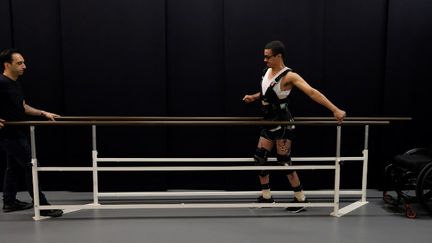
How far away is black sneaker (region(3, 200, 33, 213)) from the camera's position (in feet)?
10.5

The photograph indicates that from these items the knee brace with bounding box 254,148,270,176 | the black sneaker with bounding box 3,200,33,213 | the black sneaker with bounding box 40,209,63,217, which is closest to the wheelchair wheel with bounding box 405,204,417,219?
the knee brace with bounding box 254,148,270,176

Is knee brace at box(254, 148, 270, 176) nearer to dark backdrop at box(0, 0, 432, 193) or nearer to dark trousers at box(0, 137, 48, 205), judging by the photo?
dark backdrop at box(0, 0, 432, 193)

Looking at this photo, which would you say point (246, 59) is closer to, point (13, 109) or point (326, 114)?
point (326, 114)

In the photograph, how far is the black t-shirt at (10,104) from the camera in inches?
113

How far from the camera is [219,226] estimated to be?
2.90 meters

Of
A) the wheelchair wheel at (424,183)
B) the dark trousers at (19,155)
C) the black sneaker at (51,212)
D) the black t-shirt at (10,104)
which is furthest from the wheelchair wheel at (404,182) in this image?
the black t-shirt at (10,104)

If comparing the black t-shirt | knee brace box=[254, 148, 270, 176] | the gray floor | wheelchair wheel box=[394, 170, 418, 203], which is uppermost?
the black t-shirt

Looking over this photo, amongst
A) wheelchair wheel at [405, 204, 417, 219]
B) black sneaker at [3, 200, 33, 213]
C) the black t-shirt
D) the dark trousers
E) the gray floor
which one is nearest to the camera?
the gray floor

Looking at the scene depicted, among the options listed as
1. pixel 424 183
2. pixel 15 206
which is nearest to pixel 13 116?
pixel 15 206

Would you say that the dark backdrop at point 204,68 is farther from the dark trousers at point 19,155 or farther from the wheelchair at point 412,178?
the dark trousers at point 19,155

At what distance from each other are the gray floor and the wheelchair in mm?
109

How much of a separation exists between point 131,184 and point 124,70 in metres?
1.18

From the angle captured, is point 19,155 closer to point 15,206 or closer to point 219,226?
point 15,206

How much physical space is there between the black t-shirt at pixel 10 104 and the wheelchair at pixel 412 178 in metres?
3.24
